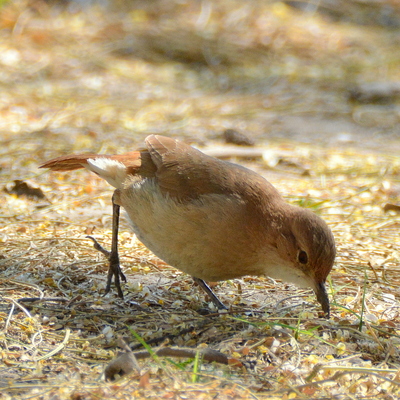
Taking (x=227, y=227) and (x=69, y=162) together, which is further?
(x=69, y=162)

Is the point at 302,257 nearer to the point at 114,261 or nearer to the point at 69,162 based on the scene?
the point at 114,261

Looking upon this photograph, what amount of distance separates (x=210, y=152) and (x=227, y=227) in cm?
295

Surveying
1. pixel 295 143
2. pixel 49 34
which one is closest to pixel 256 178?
pixel 295 143

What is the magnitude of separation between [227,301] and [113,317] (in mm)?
818

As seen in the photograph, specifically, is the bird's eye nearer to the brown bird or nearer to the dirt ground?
the brown bird

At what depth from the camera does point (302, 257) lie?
3486mm

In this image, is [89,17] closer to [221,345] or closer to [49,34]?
[49,34]

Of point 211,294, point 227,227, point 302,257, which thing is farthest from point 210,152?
point 302,257

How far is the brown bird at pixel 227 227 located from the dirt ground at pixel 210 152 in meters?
0.29

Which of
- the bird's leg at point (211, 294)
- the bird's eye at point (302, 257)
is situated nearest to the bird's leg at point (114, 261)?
the bird's leg at point (211, 294)

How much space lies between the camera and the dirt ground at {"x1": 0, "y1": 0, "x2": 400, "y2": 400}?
306 cm

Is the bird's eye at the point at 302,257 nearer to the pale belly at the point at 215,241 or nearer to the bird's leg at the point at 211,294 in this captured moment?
the pale belly at the point at 215,241

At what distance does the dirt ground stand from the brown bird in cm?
29

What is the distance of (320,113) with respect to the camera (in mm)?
8727
